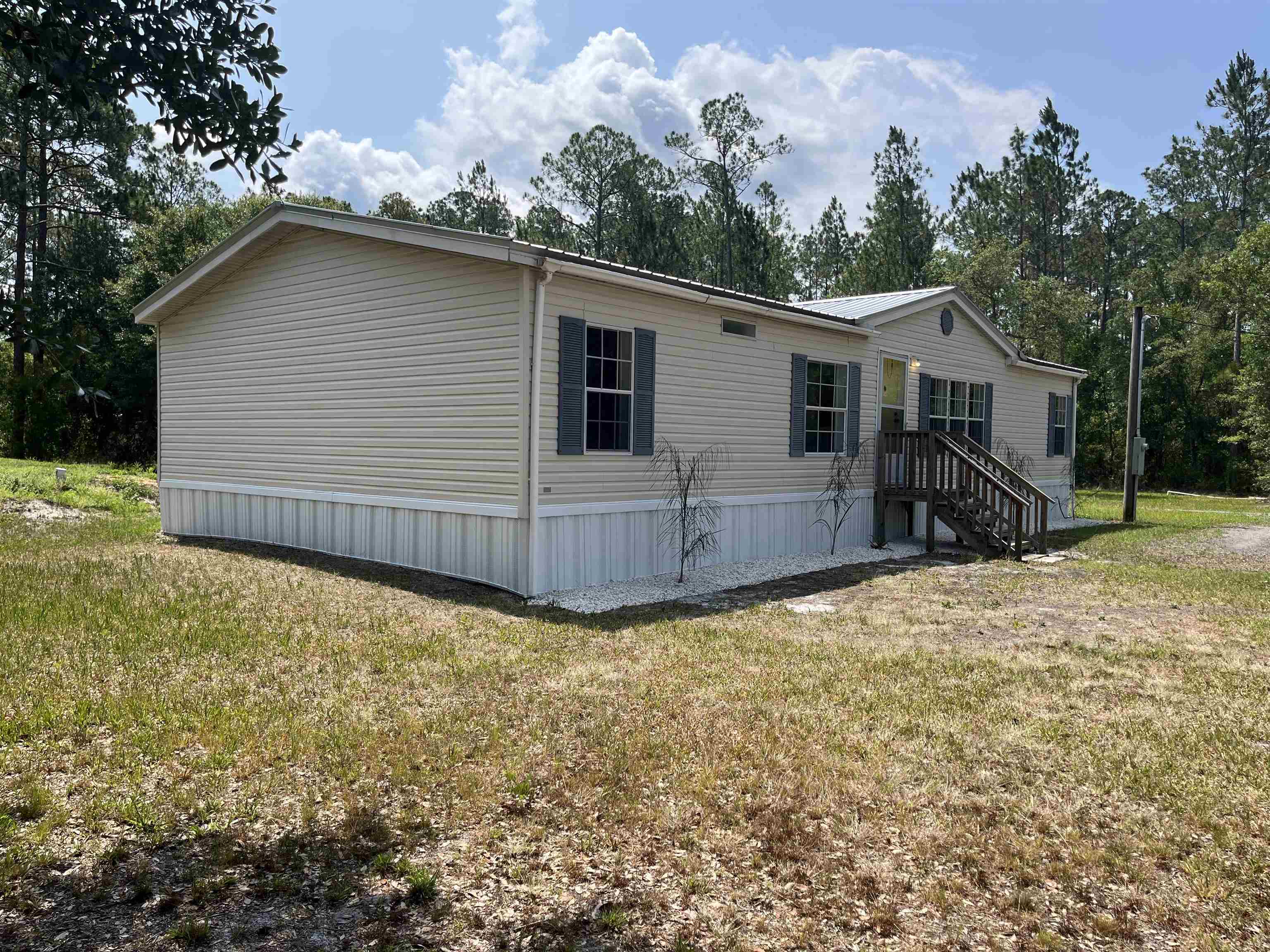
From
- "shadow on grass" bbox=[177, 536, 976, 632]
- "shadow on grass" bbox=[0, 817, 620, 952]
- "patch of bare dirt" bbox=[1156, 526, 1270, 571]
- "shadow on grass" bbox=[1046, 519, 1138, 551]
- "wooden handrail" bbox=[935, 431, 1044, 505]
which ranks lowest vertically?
"shadow on grass" bbox=[0, 817, 620, 952]

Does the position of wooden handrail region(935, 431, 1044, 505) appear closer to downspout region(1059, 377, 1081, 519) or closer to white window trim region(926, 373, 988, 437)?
white window trim region(926, 373, 988, 437)

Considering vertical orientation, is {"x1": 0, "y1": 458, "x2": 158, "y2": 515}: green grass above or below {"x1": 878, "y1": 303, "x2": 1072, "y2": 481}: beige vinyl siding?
below

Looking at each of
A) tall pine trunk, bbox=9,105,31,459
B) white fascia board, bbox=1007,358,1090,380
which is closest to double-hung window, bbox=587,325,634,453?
white fascia board, bbox=1007,358,1090,380

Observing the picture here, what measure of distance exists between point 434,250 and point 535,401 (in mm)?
2220

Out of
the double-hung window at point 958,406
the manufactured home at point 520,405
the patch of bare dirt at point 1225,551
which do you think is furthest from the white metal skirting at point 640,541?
the patch of bare dirt at point 1225,551

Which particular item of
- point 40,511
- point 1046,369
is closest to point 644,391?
point 40,511

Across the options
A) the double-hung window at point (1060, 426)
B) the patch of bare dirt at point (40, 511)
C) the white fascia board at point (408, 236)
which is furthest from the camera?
the double-hung window at point (1060, 426)

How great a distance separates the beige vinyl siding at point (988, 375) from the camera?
14086 mm

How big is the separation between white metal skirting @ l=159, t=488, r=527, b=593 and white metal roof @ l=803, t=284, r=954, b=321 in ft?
20.7

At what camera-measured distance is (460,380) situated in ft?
29.9

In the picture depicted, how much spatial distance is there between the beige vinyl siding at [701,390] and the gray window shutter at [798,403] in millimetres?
89

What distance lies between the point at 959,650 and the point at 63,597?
24.9 feet

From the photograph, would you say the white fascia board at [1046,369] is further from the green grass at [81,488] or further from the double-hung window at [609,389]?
the green grass at [81,488]

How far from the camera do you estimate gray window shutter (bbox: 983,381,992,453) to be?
53.3 feet
